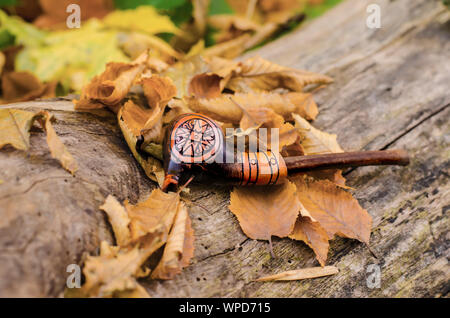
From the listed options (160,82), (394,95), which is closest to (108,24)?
(160,82)

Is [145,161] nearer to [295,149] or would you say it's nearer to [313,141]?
[295,149]

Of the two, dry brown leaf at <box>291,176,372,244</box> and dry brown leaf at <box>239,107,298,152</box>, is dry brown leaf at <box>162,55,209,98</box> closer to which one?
dry brown leaf at <box>239,107,298,152</box>

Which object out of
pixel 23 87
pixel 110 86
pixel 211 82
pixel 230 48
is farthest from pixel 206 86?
pixel 23 87

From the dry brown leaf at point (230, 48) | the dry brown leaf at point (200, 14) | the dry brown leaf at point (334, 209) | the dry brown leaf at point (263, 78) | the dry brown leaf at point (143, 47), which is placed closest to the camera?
the dry brown leaf at point (334, 209)

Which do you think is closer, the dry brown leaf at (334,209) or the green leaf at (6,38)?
the dry brown leaf at (334,209)

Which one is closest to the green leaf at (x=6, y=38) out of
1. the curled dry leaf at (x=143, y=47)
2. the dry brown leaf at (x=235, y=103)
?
the curled dry leaf at (x=143, y=47)

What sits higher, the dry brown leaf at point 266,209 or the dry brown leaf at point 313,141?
the dry brown leaf at point 313,141

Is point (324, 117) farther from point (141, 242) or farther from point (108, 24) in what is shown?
point (108, 24)

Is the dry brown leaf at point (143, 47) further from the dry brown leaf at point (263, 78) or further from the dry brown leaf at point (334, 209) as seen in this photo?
the dry brown leaf at point (334, 209)
